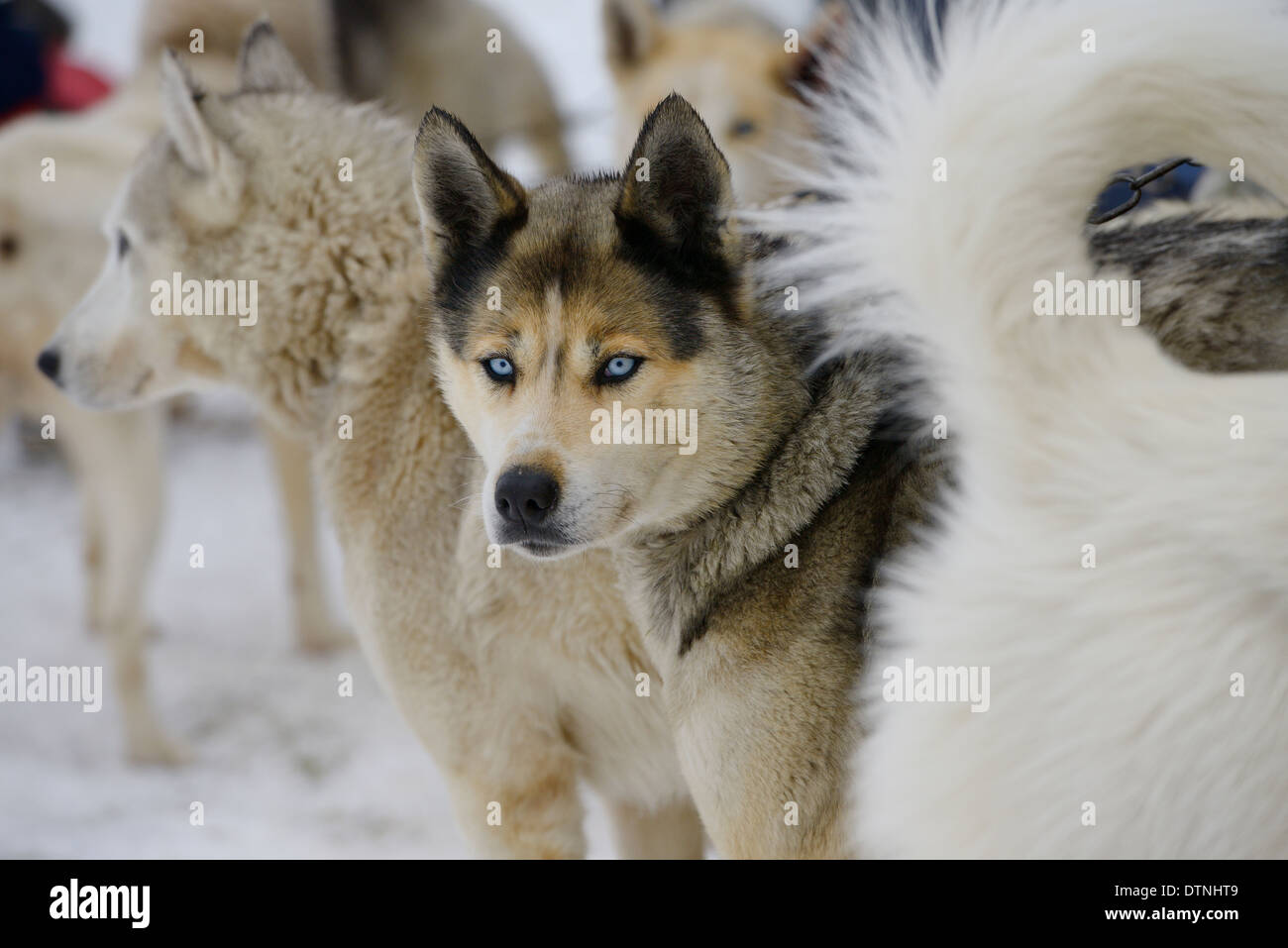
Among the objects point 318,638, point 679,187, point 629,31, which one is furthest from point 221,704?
point 679,187

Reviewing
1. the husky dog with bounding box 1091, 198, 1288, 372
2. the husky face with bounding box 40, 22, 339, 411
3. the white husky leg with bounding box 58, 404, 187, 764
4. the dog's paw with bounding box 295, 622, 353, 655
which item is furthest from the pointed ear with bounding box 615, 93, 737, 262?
the dog's paw with bounding box 295, 622, 353, 655

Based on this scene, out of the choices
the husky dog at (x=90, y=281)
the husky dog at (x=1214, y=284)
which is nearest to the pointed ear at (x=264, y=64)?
the husky dog at (x=90, y=281)

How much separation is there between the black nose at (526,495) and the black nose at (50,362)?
4.40 ft

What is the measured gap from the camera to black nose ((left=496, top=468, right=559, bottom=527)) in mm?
1436

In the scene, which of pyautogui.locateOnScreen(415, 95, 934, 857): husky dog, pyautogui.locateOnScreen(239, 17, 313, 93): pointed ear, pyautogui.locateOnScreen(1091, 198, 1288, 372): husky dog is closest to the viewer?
pyautogui.locateOnScreen(1091, 198, 1288, 372): husky dog

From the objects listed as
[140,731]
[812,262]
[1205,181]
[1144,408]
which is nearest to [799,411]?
[812,262]

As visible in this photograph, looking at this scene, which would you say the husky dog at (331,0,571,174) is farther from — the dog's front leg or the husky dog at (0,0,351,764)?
the dog's front leg

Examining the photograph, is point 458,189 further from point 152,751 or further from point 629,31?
point 152,751

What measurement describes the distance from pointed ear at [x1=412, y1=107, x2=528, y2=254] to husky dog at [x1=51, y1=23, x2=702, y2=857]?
0.43 m

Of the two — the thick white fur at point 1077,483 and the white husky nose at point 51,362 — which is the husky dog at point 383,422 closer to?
the white husky nose at point 51,362

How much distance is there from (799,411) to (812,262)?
261mm

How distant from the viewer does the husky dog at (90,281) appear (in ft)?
10.2

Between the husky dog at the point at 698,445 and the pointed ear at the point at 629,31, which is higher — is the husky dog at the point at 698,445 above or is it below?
below
